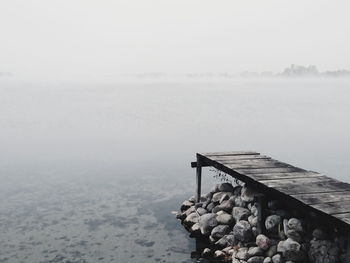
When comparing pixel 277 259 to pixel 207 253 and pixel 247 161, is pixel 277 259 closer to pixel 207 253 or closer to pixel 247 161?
pixel 207 253

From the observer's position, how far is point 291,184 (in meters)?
12.2

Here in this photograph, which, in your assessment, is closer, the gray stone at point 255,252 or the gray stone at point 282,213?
the gray stone at point 255,252

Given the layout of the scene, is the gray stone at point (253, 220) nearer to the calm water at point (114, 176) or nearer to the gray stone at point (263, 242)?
the gray stone at point (263, 242)

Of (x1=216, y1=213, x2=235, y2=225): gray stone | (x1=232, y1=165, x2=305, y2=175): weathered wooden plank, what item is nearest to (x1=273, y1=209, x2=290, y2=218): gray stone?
(x1=232, y1=165, x2=305, y2=175): weathered wooden plank

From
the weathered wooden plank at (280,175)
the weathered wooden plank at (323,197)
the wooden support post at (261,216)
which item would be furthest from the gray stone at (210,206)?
the weathered wooden plank at (323,197)

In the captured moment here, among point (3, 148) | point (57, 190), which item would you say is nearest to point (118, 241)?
point (57, 190)

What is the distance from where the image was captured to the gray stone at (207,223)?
46.3ft

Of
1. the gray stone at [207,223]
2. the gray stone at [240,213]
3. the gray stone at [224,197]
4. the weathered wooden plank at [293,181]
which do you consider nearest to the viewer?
the weathered wooden plank at [293,181]

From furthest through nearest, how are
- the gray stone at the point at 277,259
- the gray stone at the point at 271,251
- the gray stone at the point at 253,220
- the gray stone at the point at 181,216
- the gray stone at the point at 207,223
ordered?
the gray stone at the point at 181,216
the gray stone at the point at 207,223
the gray stone at the point at 253,220
the gray stone at the point at 271,251
the gray stone at the point at 277,259

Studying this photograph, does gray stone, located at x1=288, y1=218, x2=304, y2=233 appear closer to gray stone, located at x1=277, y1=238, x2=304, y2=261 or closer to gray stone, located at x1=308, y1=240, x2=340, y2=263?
gray stone, located at x1=277, y1=238, x2=304, y2=261

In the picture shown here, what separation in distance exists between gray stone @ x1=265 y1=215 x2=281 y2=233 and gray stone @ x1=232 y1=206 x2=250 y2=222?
1253 millimetres

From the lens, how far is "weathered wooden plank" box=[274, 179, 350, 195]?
37.5 feet

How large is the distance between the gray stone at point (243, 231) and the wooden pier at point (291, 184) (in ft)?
3.63

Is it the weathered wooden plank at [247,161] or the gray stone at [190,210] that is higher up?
the weathered wooden plank at [247,161]
